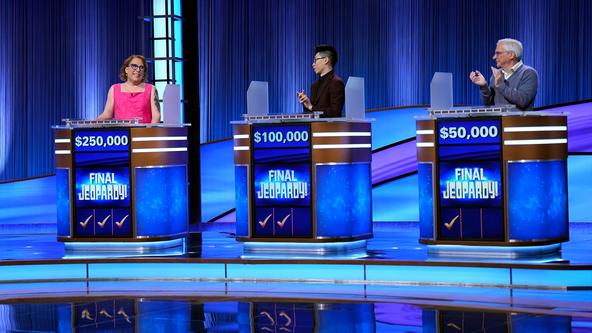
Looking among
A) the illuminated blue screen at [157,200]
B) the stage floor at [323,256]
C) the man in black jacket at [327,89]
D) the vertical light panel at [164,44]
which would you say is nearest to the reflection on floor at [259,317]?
the stage floor at [323,256]

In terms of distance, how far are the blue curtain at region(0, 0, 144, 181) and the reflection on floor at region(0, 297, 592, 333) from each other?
6035 mm

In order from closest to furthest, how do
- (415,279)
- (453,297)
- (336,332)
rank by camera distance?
(336,332) < (453,297) < (415,279)

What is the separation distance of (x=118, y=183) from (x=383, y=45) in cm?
443

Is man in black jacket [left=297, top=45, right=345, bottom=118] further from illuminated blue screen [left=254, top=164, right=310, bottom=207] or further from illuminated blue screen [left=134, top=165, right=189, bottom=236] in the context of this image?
illuminated blue screen [left=134, top=165, right=189, bottom=236]

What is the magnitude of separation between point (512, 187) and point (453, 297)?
107 cm

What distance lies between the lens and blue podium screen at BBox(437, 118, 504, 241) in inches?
303

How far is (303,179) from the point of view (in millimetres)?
8250

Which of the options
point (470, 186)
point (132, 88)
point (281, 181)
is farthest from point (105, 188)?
point (470, 186)

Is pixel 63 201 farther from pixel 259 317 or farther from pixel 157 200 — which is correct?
pixel 259 317

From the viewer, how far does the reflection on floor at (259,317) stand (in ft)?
19.9

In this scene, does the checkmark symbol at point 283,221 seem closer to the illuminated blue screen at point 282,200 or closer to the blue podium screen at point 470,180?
the illuminated blue screen at point 282,200

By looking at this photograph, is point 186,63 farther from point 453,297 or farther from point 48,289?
point 453,297

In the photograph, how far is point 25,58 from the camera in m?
13.1

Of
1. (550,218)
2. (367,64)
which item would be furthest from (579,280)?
(367,64)
